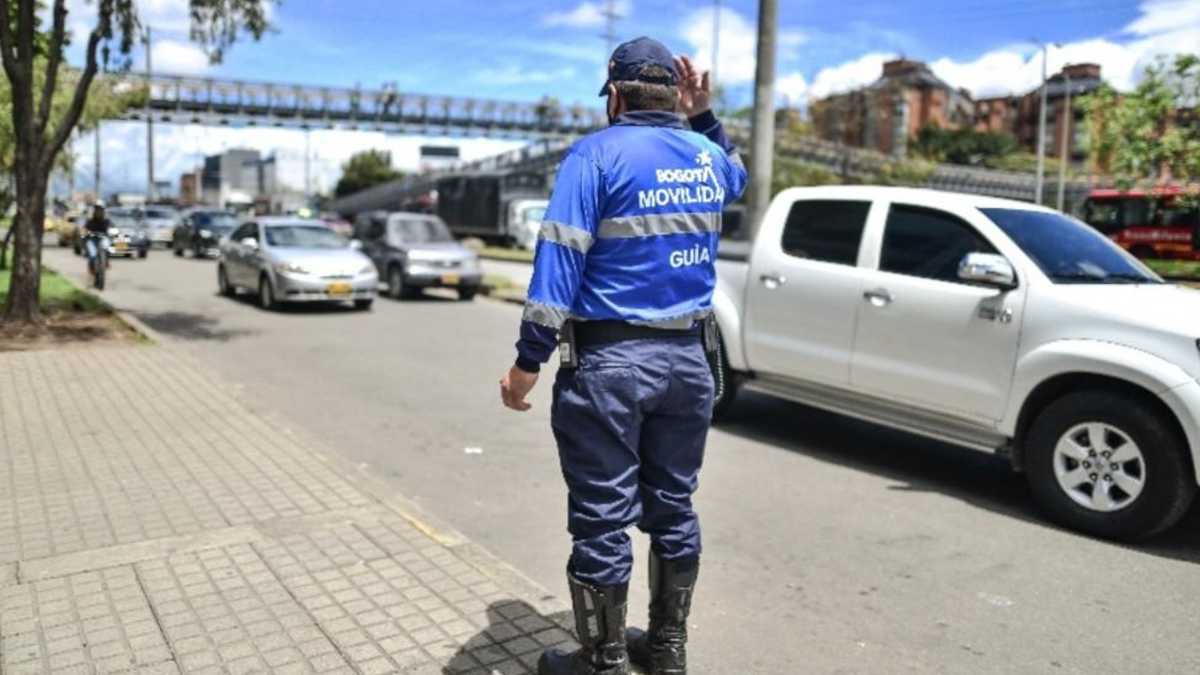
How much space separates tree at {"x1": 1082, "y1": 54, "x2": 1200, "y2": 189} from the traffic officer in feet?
60.5

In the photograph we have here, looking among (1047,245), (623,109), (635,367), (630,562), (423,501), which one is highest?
(623,109)

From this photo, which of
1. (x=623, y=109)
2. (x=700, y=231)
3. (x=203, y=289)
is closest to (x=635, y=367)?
(x=700, y=231)

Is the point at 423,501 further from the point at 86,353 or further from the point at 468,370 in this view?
the point at 86,353

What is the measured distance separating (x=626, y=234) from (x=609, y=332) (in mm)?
312

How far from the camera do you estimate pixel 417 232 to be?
18.8 meters

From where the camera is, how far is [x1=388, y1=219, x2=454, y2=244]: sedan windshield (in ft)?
60.8

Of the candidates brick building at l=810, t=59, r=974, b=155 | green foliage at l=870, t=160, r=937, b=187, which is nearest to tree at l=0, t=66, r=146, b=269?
green foliage at l=870, t=160, r=937, b=187

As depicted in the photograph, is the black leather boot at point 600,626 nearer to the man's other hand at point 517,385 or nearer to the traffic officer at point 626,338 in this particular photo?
the traffic officer at point 626,338

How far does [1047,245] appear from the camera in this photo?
601 cm

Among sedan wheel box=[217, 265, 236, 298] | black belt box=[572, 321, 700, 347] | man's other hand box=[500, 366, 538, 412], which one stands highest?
black belt box=[572, 321, 700, 347]

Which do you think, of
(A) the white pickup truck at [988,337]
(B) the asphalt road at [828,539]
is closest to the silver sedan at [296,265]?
(B) the asphalt road at [828,539]

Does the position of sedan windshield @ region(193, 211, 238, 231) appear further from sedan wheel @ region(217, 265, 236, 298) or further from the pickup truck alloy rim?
the pickup truck alloy rim

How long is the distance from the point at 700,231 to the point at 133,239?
26044 mm

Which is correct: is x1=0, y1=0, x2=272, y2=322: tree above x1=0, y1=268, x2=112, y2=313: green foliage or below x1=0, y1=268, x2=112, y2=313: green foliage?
above
